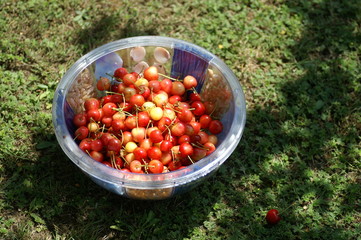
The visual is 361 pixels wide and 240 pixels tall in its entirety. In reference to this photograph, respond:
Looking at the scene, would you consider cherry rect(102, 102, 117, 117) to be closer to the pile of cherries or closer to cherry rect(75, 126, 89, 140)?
the pile of cherries

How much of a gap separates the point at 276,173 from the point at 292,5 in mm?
2205

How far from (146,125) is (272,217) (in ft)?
4.07

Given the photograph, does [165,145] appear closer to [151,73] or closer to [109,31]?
[151,73]

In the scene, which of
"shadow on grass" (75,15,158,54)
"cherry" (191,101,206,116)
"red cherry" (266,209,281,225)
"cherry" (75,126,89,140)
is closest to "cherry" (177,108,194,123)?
"cherry" (191,101,206,116)

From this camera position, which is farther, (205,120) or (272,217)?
(205,120)

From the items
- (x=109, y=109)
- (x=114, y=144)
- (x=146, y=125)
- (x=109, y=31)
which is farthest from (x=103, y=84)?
(x=109, y=31)

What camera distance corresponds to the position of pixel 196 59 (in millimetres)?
3482

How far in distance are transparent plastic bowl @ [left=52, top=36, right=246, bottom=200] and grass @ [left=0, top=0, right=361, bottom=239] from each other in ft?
1.36

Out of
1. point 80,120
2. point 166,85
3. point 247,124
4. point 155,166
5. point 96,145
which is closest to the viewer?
point 155,166

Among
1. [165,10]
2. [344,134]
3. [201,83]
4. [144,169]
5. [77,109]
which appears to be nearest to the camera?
[144,169]

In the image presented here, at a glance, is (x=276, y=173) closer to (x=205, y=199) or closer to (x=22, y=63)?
(x=205, y=199)

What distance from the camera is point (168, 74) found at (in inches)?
147

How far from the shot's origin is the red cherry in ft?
10.8

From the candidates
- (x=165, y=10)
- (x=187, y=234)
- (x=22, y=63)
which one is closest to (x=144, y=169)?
(x=187, y=234)
